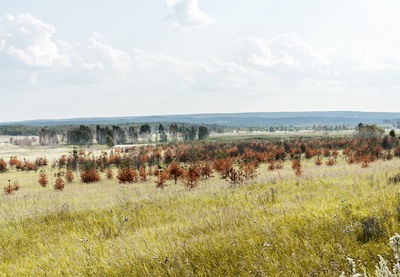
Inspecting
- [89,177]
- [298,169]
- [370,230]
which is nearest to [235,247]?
[370,230]

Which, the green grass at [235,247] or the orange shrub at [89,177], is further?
the orange shrub at [89,177]

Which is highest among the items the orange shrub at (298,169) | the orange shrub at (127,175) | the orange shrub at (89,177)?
the orange shrub at (298,169)

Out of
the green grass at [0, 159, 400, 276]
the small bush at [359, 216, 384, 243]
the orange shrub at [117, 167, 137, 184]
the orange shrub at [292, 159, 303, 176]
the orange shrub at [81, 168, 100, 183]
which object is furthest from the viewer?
the orange shrub at [81, 168, 100, 183]

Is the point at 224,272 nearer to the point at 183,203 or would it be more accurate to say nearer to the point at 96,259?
the point at 96,259

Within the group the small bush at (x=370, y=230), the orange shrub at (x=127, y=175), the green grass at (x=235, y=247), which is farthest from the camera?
the orange shrub at (x=127, y=175)

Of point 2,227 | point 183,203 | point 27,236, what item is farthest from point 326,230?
point 2,227

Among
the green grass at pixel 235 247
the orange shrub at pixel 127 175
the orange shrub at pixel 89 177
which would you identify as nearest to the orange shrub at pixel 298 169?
the green grass at pixel 235 247

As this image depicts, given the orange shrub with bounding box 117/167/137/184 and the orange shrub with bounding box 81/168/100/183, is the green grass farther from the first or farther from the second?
the orange shrub with bounding box 81/168/100/183

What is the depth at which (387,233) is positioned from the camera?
2994 mm

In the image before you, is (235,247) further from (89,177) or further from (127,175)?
(89,177)

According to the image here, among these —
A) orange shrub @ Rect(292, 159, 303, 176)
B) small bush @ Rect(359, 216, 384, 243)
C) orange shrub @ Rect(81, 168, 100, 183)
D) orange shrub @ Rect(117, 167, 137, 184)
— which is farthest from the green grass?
orange shrub @ Rect(81, 168, 100, 183)

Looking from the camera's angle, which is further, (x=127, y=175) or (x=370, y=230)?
(x=127, y=175)

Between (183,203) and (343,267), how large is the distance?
16.5 feet

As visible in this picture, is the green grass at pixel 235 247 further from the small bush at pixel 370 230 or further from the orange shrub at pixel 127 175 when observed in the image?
the orange shrub at pixel 127 175
